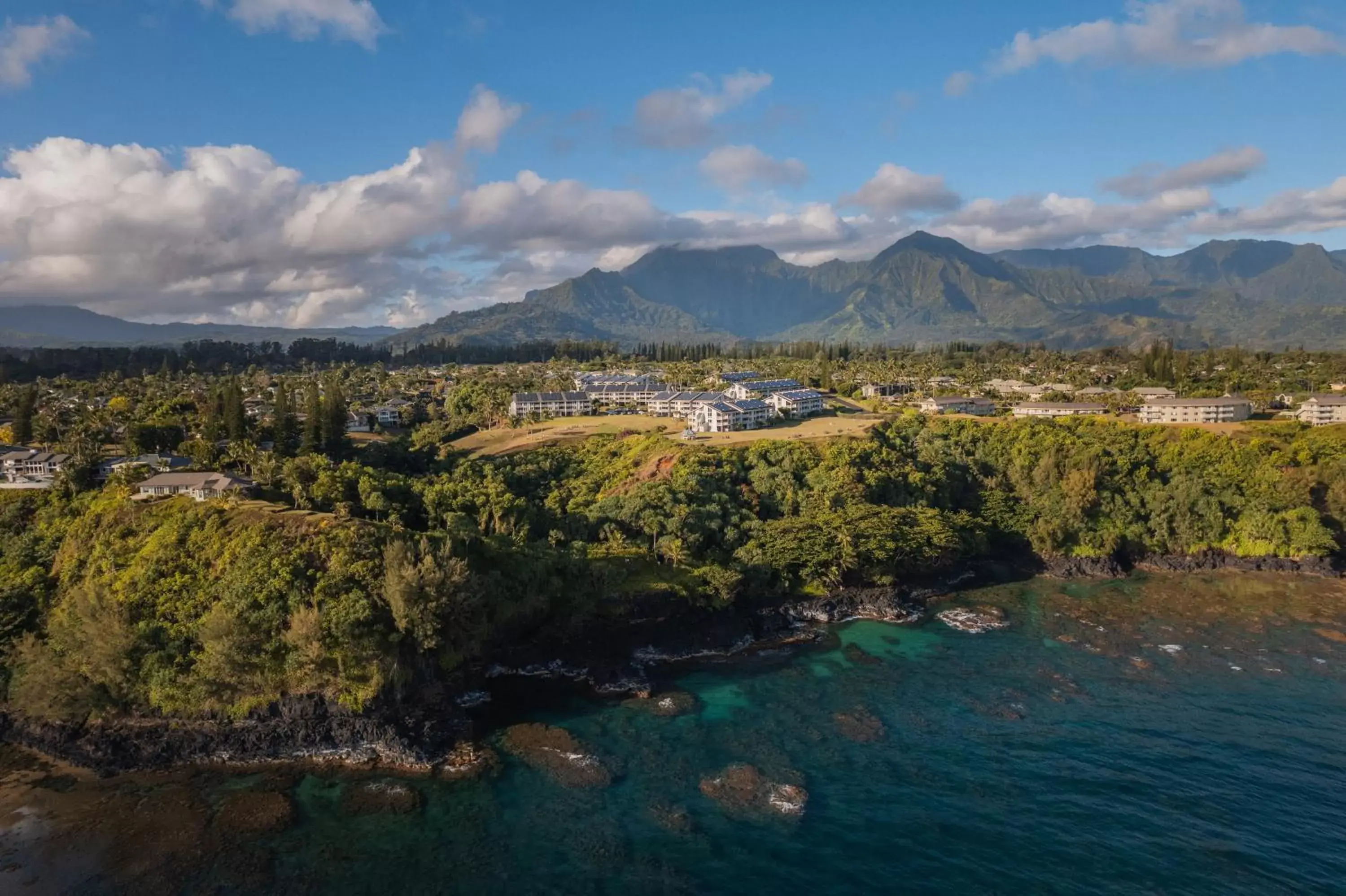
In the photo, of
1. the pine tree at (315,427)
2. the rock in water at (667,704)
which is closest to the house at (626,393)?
the pine tree at (315,427)

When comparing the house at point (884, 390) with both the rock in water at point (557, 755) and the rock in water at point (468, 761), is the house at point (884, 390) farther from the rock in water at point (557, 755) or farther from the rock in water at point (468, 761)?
the rock in water at point (468, 761)

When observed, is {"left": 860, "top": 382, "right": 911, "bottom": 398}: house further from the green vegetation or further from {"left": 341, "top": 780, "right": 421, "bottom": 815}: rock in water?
{"left": 341, "top": 780, "right": 421, "bottom": 815}: rock in water

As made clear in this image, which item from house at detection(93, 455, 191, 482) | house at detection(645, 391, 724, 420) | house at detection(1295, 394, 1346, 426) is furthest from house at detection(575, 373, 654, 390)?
house at detection(1295, 394, 1346, 426)

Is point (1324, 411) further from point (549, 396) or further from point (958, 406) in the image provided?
point (549, 396)

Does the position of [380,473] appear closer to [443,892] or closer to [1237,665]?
[443,892]

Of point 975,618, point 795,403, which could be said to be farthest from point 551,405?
point 975,618

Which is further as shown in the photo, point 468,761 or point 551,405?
point 551,405
